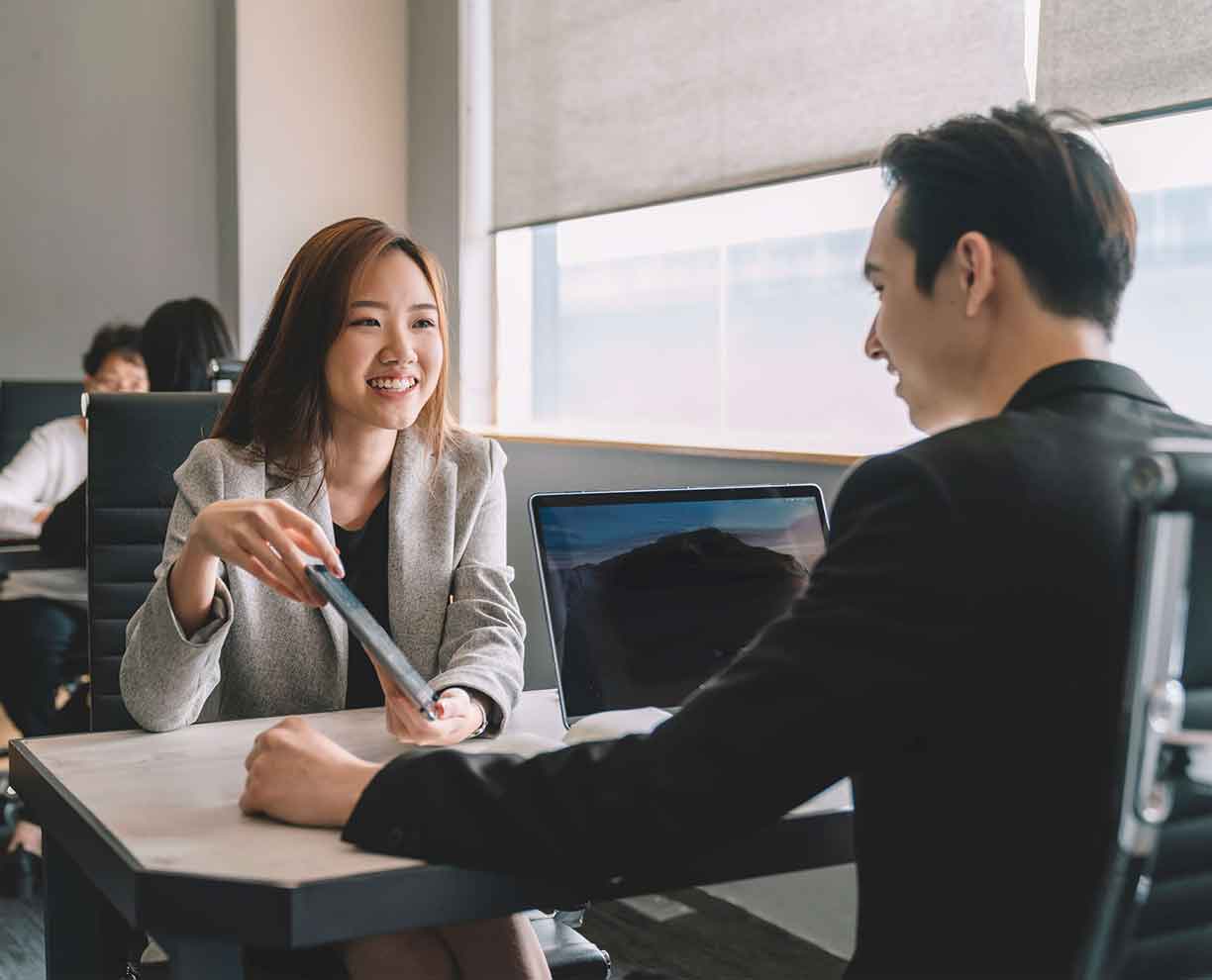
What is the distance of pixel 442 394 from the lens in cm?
192

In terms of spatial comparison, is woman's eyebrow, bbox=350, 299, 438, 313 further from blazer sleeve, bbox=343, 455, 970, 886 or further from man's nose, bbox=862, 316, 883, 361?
blazer sleeve, bbox=343, 455, 970, 886

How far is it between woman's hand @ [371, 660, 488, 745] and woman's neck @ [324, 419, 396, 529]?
0.44 metres

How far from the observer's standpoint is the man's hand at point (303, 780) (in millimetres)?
1099

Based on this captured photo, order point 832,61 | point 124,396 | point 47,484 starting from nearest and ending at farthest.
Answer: point 124,396, point 832,61, point 47,484

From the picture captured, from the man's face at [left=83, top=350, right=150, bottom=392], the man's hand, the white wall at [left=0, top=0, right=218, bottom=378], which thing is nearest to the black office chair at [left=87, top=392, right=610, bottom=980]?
the man's hand

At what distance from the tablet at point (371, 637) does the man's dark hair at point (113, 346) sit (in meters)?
2.70

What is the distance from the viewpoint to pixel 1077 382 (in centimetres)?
97

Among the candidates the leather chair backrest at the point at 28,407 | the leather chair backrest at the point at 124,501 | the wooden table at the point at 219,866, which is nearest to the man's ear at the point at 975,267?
the wooden table at the point at 219,866

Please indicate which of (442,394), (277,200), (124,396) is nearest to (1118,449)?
(442,394)

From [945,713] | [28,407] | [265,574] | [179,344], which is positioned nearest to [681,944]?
[265,574]

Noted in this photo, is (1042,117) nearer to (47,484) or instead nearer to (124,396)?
(124,396)

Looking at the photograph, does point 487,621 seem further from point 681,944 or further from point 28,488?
point 28,488

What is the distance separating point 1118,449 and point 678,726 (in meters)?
0.35

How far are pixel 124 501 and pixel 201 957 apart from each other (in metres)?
1.34
